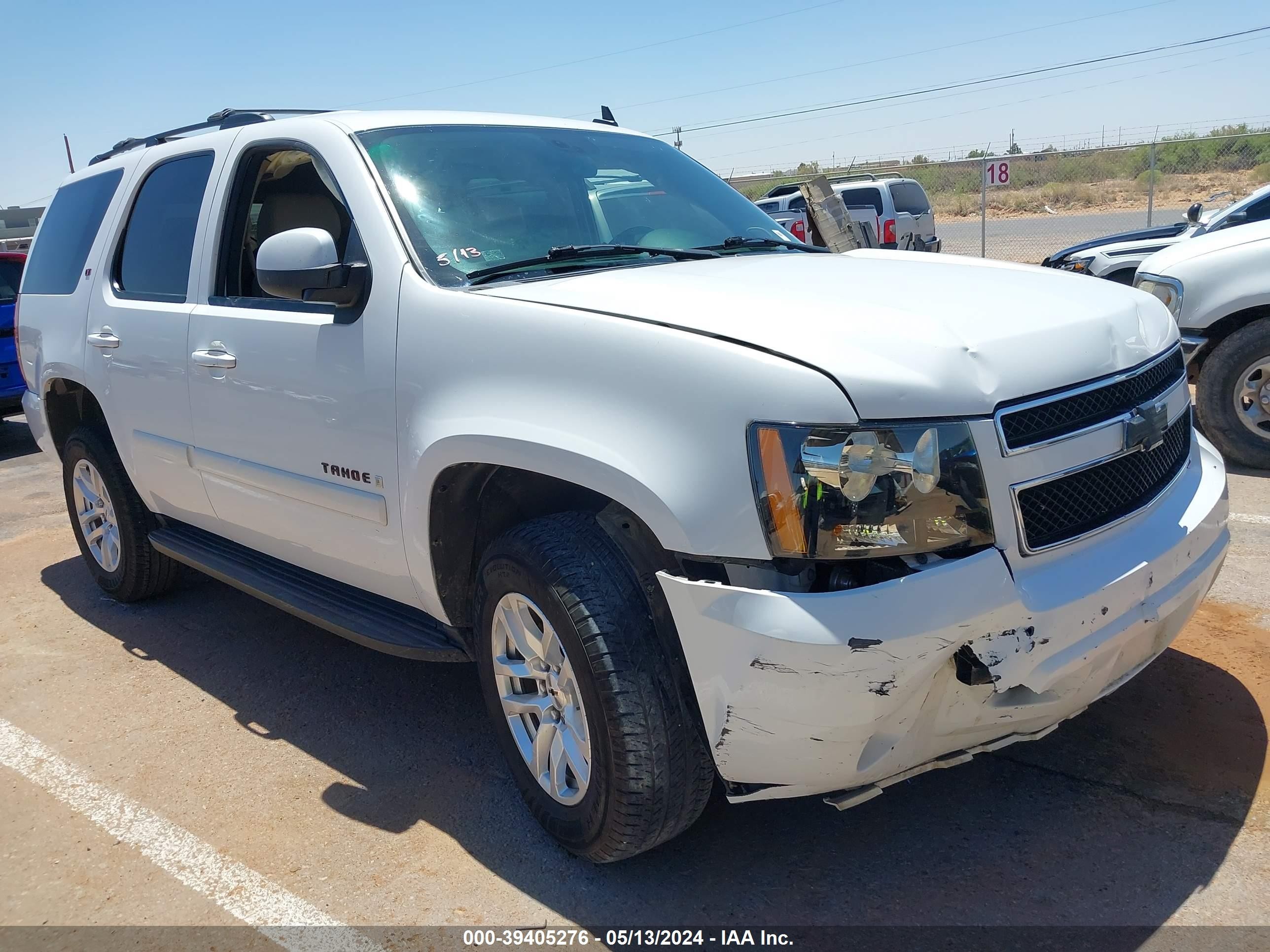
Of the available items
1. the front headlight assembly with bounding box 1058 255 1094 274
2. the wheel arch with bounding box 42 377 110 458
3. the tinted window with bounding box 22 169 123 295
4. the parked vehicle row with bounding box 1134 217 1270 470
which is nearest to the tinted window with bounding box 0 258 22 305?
the tinted window with bounding box 22 169 123 295

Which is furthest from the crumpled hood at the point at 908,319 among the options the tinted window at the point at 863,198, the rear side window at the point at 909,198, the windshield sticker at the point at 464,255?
the rear side window at the point at 909,198

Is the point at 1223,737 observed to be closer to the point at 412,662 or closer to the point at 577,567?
the point at 577,567

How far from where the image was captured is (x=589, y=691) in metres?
2.57

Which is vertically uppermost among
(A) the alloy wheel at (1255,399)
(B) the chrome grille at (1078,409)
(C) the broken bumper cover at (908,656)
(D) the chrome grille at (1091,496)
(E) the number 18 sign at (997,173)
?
(E) the number 18 sign at (997,173)

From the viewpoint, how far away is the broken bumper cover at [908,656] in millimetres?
2172

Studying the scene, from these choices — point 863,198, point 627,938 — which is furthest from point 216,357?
point 863,198

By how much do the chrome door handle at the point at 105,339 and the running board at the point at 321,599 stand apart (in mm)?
851

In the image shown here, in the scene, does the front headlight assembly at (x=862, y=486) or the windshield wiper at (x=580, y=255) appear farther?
the windshield wiper at (x=580, y=255)

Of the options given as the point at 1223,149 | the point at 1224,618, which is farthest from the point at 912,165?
the point at 1224,618

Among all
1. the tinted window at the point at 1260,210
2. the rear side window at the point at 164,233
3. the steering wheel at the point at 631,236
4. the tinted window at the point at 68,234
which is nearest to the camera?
the steering wheel at the point at 631,236

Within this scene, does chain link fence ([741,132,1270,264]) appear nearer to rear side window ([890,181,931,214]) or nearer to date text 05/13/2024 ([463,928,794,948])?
rear side window ([890,181,931,214])

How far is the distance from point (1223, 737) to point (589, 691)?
Answer: 2.04 m

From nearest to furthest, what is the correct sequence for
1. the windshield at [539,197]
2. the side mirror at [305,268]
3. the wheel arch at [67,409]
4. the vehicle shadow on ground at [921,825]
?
the vehicle shadow on ground at [921,825]
the side mirror at [305,268]
the windshield at [539,197]
the wheel arch at [67,409]

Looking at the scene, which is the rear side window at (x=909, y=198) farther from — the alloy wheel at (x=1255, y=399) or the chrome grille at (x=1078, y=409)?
the chrome grille at (x=1078, y=409)
